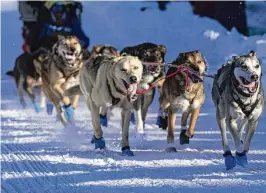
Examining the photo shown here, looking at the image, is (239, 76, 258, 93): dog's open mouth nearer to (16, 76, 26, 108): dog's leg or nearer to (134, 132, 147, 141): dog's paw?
(134, 132, 147, 141): dog's paw

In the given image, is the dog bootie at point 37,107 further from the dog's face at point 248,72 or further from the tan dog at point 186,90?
the dog's face at point 248,72

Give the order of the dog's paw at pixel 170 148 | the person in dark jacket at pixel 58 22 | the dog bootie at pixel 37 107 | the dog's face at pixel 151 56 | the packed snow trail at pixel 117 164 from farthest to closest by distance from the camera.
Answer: the person in dark jacket at pixel 58 22
the dog bootie at pixel 37 107
the dog's face at pixel 151 56
the dog's paw at pixel 170 148
the packed snow trail at pixel 117 164

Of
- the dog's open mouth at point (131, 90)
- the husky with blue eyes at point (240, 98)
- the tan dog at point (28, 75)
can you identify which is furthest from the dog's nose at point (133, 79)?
the tan dog at point (28, 75)

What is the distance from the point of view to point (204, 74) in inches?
207

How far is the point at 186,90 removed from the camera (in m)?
5.35

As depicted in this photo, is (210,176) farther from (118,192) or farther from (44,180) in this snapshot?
(44,180)

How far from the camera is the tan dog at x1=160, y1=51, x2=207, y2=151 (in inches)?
209

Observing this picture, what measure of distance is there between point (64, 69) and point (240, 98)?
319 cm

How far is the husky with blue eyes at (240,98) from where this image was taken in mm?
4320

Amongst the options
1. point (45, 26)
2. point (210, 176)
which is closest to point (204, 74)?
point (210, 176)

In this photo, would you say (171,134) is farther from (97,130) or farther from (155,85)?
(155,85)

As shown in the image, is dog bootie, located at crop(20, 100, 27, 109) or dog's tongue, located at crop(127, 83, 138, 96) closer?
dog's tongue, located at crop(127, 83, 138, 96)

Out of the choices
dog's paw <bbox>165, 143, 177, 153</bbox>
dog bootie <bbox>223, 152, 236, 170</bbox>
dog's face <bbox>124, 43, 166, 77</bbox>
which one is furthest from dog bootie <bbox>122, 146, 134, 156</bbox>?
dog's face <bbox>124, 43, 166, 77</bbox>

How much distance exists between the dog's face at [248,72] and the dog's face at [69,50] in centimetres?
304
